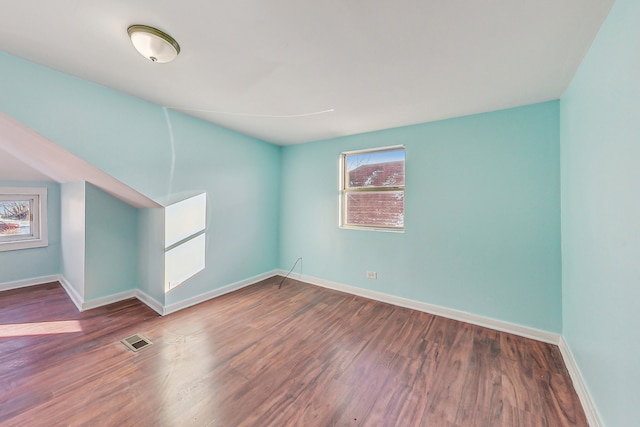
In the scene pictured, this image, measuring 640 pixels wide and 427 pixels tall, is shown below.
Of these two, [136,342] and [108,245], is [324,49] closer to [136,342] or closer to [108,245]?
[136,342]

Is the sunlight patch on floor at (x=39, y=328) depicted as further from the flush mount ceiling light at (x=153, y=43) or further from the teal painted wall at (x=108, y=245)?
the flush mount ceiling light at (x=153, y=43)

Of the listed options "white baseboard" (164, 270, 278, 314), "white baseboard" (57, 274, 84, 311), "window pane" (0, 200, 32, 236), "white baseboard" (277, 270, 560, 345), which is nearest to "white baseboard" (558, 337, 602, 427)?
"white baseboard" (277, 270, 560, 345)

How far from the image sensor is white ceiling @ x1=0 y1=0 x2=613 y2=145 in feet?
4.25

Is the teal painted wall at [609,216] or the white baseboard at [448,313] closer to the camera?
the teal painted wall at [609,216]

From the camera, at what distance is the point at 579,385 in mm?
1661

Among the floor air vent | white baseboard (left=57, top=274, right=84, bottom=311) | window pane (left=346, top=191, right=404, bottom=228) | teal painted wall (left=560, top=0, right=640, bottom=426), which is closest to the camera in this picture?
teal painted wall (left=560, top=0, right=640, bottom=426)

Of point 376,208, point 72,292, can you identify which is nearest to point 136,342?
point 72,292

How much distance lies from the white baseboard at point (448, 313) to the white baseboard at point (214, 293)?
0.90 metres

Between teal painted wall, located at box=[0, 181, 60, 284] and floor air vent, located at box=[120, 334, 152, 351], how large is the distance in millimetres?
2845

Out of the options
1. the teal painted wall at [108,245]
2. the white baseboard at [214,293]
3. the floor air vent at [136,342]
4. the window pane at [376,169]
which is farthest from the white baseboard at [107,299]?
the window pane at [376,169]

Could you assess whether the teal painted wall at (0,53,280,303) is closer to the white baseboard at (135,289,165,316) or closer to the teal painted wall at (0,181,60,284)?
the white baseboard at (135,289,165,316)

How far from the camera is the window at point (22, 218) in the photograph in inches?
134

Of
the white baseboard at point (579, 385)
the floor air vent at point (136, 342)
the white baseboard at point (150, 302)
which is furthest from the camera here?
the white baseboard at point (150, 302)

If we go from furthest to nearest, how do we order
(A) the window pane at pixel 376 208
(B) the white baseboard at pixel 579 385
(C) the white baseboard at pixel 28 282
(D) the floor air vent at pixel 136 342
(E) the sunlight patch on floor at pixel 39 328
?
(C) the white baseboard at pixel 28 282 → (A) the window pane at pixel 376 208 → (E) the sunlight patch on floor at pixel 39 328 → (D) the floor air vent at pixel 136 342 → (B) the white baseboard at pixel 579 385
